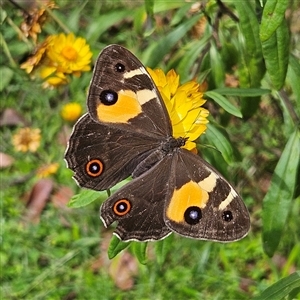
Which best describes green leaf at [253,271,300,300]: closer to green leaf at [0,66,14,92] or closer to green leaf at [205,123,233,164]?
green leaf at [205,123,233,164]

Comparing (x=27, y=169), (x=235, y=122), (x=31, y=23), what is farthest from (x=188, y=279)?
(x=31, y=23)

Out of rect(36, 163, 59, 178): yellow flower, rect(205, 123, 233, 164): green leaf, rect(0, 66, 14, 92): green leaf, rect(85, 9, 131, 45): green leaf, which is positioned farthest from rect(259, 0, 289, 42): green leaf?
rect(0, 66, 14, 92): green leaf

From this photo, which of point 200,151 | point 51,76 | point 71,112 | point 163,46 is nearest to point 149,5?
point 163,46

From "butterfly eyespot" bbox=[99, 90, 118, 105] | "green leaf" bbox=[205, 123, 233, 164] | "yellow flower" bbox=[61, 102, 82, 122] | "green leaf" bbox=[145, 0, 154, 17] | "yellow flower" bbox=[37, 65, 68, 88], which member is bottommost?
"yellow flower" bbox=[61, 102, 82, 122]

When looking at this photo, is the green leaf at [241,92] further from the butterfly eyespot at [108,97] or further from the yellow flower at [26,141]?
the yellow flower at [26,141]

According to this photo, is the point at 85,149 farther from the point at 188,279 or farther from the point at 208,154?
the point at 188,279
